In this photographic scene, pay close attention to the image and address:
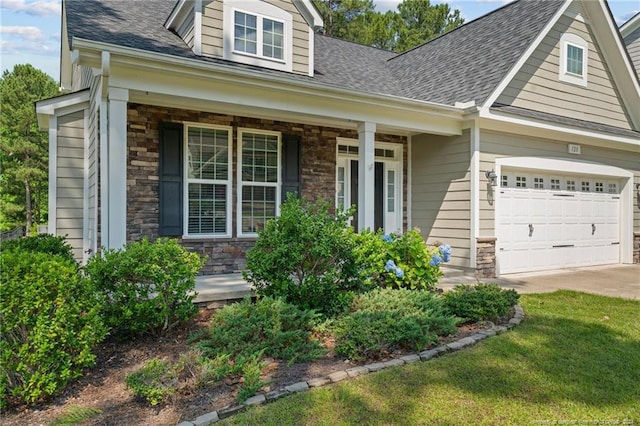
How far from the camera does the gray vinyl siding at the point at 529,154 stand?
25.2 feet

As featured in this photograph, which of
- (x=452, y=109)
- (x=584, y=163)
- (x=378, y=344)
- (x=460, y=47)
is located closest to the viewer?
(x=378, y=344)

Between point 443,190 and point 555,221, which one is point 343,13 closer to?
point 443,190

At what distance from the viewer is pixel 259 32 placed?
23.8 ft

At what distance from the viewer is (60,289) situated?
9.33ft

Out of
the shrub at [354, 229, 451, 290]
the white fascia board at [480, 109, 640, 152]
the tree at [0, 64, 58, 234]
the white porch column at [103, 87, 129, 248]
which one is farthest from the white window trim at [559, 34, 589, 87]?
the tree at [0, 64, 58, 234]

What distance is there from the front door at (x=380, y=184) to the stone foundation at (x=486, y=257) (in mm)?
1744

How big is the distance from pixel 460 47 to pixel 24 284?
32.4ft

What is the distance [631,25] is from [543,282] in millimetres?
10479

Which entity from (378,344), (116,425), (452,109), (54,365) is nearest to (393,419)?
(378,344)

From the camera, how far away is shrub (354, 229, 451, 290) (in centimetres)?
501

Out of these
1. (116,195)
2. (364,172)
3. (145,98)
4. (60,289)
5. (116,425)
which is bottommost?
(116,425)

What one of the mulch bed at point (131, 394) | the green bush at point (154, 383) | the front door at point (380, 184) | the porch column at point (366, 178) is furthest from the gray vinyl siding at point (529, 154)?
the green bush at point (154, 383)

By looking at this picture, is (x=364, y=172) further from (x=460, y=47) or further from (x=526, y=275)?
(x=460, y=47)

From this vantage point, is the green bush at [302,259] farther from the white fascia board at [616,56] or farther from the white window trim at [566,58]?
the white fascia board at [616,56]
